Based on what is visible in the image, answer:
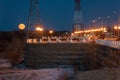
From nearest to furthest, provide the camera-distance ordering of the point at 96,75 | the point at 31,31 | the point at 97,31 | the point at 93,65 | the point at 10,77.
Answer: the point at 96,75
the point at 10,77
the point at 93,65
the point at 31,31
the point at 97,31

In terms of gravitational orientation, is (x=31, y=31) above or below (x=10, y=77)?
above

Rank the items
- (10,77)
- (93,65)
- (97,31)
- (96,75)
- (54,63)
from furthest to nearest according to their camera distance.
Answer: (97,31) < (54,63) < (93,65) < (10,77) < (96,75)

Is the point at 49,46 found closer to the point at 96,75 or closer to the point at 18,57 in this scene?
the point at 18,57

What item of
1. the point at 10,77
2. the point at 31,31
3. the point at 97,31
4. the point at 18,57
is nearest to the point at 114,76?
the point at 10,77

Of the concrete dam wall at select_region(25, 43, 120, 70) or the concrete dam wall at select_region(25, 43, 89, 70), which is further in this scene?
the concrete dam wall at select_region(25, 43, 89, 70)

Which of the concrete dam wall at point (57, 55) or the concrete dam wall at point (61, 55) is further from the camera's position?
the concrete dam wall at point (57, 55)

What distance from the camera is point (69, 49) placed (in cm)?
5547

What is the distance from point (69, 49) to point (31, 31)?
2024cm

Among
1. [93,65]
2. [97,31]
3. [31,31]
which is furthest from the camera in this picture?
[97,31]

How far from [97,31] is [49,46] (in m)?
69.1

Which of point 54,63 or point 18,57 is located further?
point 18,57

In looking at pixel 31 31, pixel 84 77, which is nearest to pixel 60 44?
pixel 31 31

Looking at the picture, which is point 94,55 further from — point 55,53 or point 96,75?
point 96,75

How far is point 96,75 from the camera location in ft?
79.7
